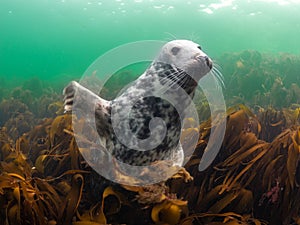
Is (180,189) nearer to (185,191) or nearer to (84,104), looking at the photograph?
(185,191)

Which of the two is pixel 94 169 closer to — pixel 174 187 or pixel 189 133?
pixel 174 187

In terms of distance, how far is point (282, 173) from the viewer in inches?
89.0

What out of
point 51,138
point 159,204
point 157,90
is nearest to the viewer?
point 159,204

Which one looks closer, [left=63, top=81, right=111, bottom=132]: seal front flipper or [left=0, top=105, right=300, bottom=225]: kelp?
[left=0, top=105, right=300, bottom=225]: kelp

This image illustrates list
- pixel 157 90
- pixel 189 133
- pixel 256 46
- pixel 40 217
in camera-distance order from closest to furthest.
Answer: pixel 40 217 < pixel 157 90 < pixel 189 133 < pixel 256 46

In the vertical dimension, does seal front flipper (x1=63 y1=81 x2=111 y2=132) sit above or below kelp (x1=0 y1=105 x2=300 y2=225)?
above

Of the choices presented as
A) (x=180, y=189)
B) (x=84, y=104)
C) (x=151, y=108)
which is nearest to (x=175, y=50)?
(x=151, y=108)

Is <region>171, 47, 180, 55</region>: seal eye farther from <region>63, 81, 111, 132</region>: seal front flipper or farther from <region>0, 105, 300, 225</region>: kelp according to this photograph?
<region>0, 105, 300, 225</region>: kelp

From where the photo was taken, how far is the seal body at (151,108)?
1979mm

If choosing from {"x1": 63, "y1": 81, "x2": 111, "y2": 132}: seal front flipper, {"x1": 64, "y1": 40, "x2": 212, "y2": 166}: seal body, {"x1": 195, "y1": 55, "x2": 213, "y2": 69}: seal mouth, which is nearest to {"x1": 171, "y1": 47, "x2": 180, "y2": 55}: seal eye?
{"x1": 64, "y1": 40, "x2": 212, "y2": 166}: seal body

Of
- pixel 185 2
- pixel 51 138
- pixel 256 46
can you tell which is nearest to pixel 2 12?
pixel 185 2

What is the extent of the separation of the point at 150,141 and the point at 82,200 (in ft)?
2.03

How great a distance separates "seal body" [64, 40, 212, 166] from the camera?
6.49ft

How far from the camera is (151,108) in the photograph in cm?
201
